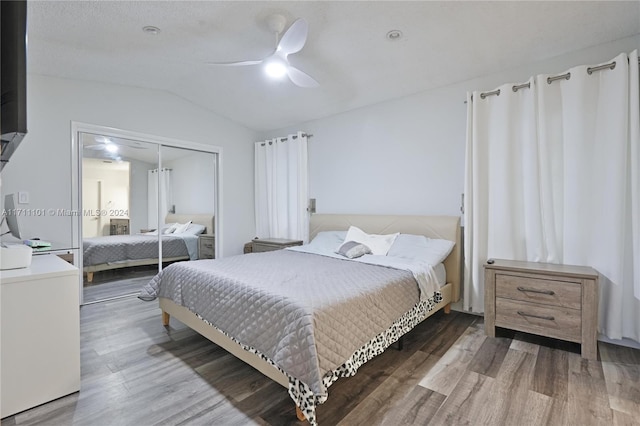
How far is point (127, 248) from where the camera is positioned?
386 cm

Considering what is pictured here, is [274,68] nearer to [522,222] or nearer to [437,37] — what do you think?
[437,37]

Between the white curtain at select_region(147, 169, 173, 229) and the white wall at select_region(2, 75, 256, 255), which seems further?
the white curtain at select_region(147, 169, 173, 229)

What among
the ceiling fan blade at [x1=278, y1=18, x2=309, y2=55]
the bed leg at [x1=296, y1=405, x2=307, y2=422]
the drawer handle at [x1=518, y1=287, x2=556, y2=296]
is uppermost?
the ceiling fan blade at [x1=278, y1=18, x2=309, y2=55]

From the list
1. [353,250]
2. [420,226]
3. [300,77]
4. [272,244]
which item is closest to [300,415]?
[353,250]

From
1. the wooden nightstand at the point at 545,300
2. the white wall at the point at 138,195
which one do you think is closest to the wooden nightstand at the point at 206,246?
the white wall at the point at 138,195

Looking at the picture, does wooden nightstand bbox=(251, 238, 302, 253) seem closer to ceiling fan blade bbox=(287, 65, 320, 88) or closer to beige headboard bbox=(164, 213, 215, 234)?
beige headboard bbox=(164, 213, 215, 234)

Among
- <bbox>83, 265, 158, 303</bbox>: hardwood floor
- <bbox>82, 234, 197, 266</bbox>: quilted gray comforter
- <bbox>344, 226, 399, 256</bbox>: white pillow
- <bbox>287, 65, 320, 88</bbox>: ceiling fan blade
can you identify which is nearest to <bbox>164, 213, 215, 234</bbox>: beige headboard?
<bbox>82, 234, 197, 266</bbox>: quilted gray comforter

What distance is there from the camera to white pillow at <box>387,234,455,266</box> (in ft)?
9.37

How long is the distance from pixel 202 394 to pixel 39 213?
2.80 metres

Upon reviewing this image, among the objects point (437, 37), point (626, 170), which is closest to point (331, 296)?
point (437, 37)

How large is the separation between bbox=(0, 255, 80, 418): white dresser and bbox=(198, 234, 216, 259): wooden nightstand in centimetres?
267

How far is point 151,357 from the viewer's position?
7.37ft

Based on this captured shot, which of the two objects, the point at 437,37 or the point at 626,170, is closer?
the point at 626,170

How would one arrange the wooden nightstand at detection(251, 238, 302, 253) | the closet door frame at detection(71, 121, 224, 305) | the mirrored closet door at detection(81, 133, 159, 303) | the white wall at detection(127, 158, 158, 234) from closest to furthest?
the closet door frame at detection(71, 121, 224, 305), the mirrored closet door at detection(81, 133, 159, 303), the white wall at detection(127, 158, 158, 234), the wooden nightstand at detection(251, 238, 302, 253)
